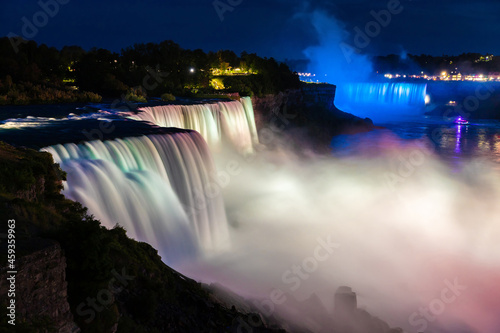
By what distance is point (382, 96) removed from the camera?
8100 centimetres

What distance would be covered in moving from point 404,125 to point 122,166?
52193mm

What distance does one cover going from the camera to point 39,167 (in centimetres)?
769

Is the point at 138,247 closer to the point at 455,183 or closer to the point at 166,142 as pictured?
the point at 166,142

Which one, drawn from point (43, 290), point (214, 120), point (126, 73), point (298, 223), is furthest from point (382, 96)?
point (43, 290)

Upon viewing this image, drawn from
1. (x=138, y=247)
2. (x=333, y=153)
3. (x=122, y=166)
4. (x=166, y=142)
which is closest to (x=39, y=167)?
(x=138, y=247)

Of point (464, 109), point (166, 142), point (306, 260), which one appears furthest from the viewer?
point (464, 109)

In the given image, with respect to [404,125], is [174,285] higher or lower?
higher

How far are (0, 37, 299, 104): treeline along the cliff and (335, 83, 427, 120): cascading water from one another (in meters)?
33.6

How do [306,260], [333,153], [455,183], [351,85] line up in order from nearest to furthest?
[306,260] → [455,183] → [333,153] → [351,85]

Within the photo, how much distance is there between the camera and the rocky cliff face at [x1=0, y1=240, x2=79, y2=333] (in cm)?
402

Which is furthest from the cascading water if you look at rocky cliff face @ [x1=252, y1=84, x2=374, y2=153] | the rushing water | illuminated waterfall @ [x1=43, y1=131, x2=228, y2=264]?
illuminated waterfall @ [x1=43, y1=131, x2=228, y2=264]

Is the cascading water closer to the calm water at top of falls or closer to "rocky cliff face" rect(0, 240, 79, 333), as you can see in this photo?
the calm water at top of falls

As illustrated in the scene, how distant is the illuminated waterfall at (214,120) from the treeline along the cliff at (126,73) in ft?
15.6

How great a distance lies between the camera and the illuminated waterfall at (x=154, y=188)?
9789 mm
